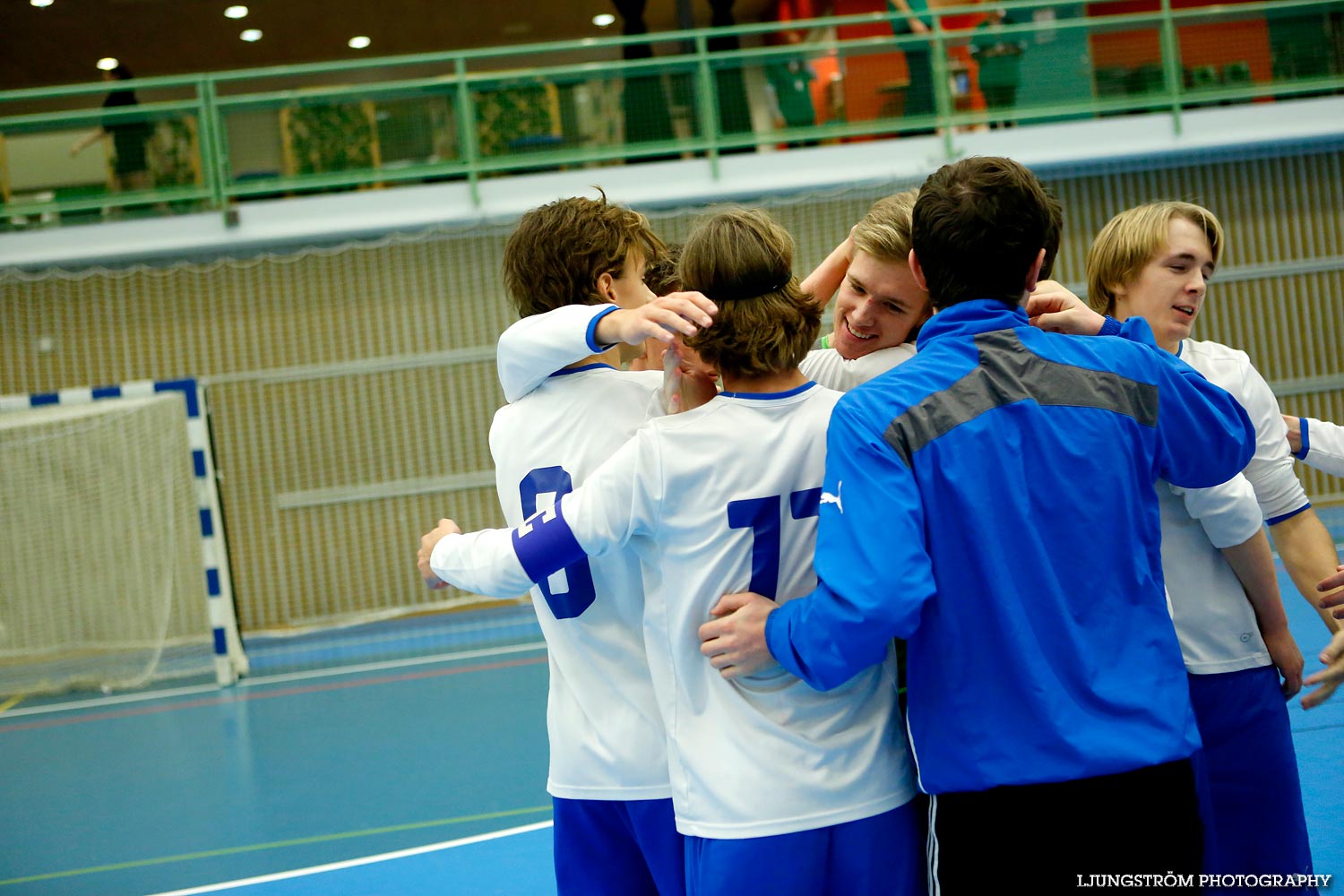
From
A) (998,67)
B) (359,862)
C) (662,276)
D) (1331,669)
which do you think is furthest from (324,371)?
(1331,669)

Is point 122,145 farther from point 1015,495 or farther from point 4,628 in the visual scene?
point 1015,495

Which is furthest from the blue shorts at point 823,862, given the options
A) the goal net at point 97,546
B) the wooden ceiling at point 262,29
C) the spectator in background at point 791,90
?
the wooden ceiling at point 262,29

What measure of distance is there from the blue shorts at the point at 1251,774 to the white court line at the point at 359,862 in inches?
107

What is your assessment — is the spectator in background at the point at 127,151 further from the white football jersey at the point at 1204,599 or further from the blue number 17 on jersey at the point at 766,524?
the white football jersey at the point at 1204,599

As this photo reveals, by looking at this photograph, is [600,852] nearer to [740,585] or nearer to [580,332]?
[740,585]

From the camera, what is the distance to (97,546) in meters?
8.87

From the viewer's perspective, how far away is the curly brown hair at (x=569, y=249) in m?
2.13

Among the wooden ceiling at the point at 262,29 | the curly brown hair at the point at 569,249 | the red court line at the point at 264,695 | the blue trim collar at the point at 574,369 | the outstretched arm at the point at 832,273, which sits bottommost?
the red court line at the point at 264,695

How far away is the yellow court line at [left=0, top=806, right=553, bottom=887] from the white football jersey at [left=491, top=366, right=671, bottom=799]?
2.74 metres

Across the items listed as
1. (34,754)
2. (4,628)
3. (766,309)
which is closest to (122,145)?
(4,628)

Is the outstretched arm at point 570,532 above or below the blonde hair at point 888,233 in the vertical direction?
below

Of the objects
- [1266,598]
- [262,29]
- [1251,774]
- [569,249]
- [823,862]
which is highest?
[262,29]

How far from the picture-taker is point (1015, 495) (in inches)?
61.9

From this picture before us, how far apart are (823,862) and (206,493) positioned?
753 cm
